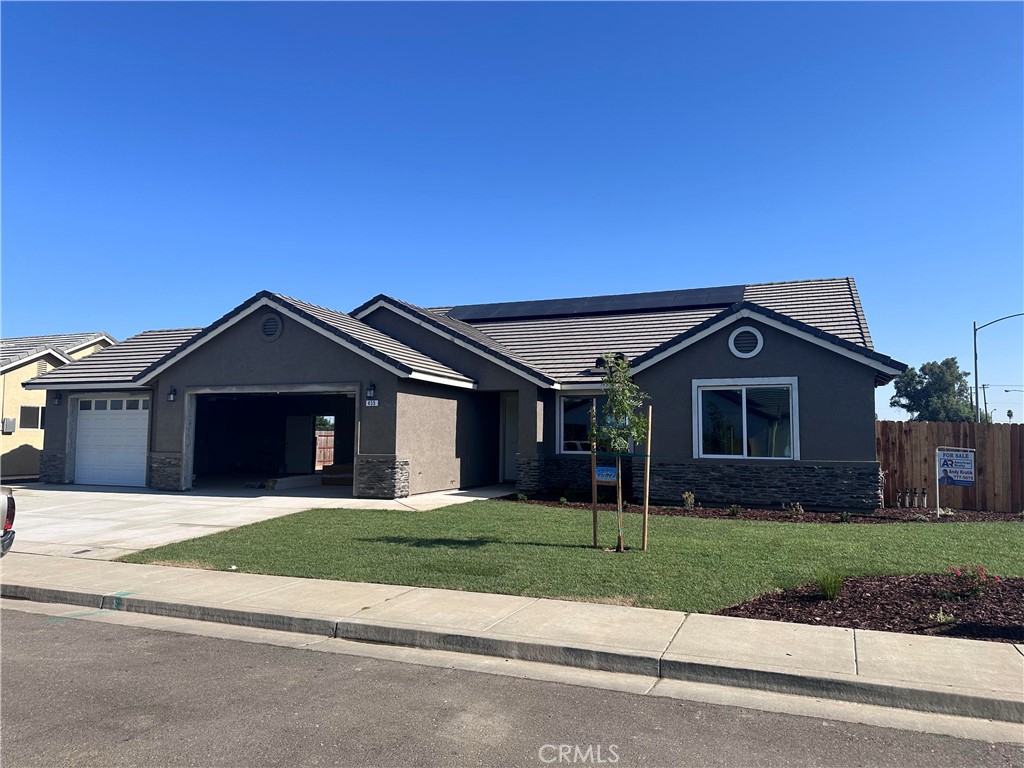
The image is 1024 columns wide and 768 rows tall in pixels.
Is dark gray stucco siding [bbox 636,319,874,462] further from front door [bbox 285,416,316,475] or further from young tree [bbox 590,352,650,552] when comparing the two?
front door [bbox 285,416,316,475]

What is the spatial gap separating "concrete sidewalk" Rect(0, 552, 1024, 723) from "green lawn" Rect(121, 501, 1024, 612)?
0.64 metres

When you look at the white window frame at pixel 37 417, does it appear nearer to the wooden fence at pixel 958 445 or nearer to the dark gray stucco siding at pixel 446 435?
the dark gray stucco siding at pixel 446 435

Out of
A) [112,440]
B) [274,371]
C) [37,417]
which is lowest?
[112,440]

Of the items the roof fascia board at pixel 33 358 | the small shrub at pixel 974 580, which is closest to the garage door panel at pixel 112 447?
the roof fascia board at pixel 33 358

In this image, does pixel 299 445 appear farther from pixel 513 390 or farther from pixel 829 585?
pixel 829 585

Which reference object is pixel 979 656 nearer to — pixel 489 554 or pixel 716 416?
pixel 489 554

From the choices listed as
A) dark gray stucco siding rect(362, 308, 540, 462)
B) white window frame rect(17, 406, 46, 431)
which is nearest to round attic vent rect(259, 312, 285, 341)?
dark gray stucco siding rect(362, 308, 540, 462)

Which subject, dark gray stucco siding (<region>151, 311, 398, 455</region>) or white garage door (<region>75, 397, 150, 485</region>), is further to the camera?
white garage door (<region>75, 397, 150, 485</region>)

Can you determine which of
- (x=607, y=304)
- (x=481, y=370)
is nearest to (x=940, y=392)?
(x=607, y=304)

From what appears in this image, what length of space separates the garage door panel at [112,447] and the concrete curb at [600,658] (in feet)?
45.8

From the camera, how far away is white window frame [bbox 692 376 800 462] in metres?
15.9

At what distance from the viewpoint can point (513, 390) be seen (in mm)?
19984

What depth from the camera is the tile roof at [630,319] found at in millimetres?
19266

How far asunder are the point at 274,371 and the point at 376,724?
15344 millimetres
